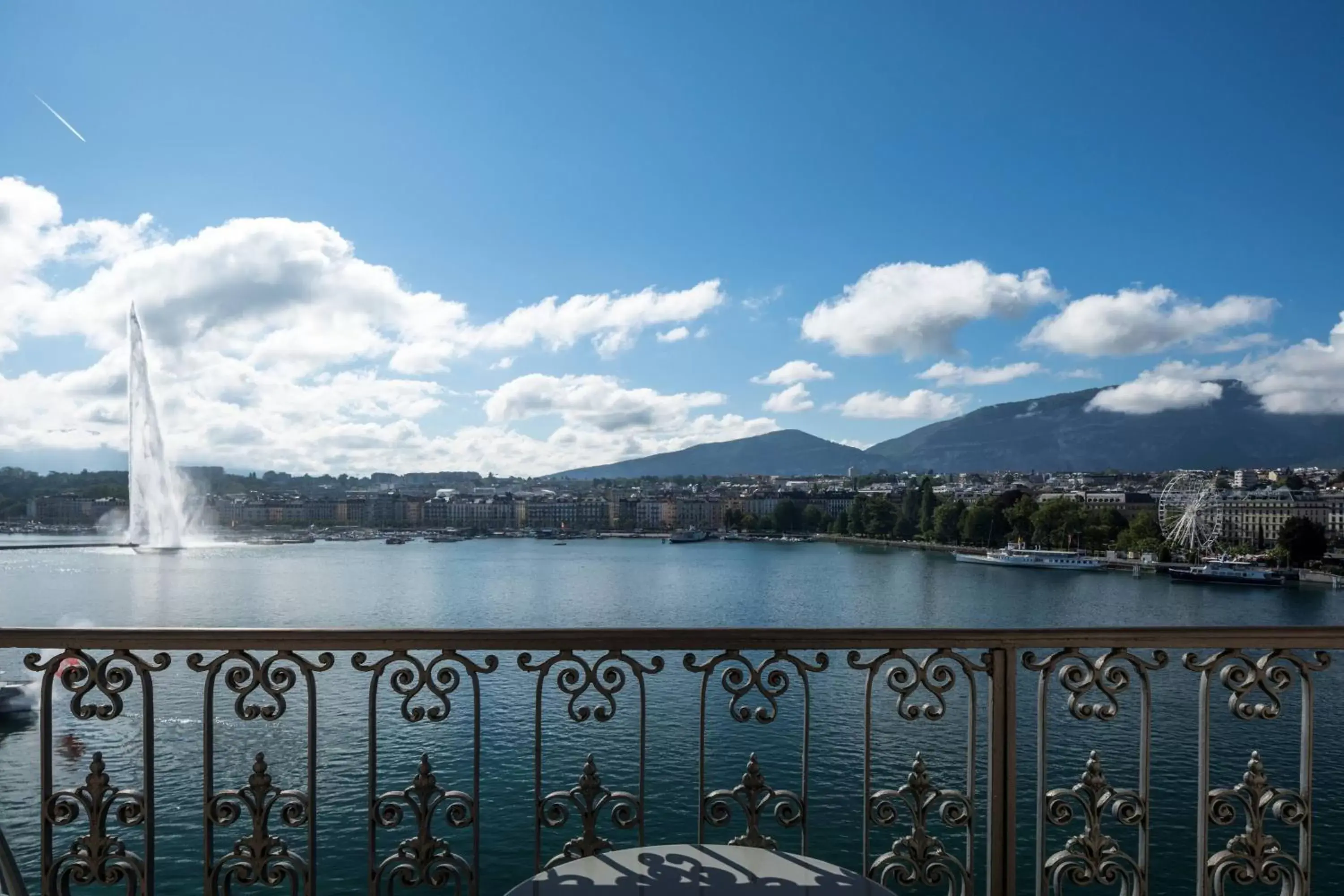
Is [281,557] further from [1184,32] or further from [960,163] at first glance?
[1184,32]

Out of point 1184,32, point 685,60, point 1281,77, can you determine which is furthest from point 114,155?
point 1281,77

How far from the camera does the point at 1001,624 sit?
1099 inches

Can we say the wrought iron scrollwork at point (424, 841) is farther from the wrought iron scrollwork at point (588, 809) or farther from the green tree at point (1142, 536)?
the green tree at point (1142, 536)

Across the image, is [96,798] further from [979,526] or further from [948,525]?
[948,525]

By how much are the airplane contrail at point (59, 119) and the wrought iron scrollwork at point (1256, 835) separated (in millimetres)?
7299

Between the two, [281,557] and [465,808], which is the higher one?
[465,808]

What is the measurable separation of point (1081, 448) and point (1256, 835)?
19292 cm

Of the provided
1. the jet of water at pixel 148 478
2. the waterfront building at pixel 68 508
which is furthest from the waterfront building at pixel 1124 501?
the waterfront building at pixel 68 508

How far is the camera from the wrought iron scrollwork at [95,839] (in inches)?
79.0

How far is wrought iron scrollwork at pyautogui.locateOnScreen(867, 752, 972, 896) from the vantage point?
2.10 metres

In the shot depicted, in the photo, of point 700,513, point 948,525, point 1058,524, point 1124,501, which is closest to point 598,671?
point 1058,524

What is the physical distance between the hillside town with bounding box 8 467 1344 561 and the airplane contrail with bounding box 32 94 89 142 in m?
57.0

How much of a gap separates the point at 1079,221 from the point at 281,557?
162 feet

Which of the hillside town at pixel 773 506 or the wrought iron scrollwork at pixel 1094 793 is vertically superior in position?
the wrought iron scrollwork at pixel 1094 793
